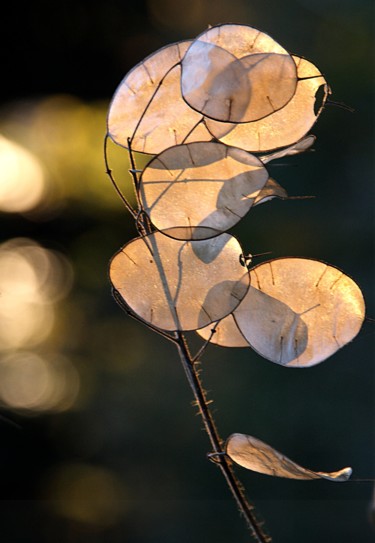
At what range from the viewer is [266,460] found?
313 millimetres

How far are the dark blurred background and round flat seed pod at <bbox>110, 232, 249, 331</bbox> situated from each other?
51.9 inches

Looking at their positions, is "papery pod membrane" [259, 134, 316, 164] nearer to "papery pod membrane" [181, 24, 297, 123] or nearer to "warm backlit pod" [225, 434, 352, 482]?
"papery pod membrane" [181, 24, 297, 123]

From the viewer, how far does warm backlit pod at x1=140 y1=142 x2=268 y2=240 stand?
314mm

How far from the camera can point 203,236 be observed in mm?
309

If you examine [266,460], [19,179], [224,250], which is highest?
[19,179]

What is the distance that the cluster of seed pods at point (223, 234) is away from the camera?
0.31 metres

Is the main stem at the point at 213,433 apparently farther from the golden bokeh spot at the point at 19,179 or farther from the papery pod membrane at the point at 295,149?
the golden bokeh spot at the point at 19,179

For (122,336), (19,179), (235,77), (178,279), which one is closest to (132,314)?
(178,279)

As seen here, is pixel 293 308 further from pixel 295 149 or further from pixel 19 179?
pixel 19 179

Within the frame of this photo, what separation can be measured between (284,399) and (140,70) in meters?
1.62

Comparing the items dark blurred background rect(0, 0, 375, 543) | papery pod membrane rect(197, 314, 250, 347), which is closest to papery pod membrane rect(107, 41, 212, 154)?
papery pod membrane rect(197, 314, 250, 347)

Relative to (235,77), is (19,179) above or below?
above

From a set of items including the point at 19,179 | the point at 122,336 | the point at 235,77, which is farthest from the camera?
the point at 122,336

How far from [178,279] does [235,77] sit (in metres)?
0.11
